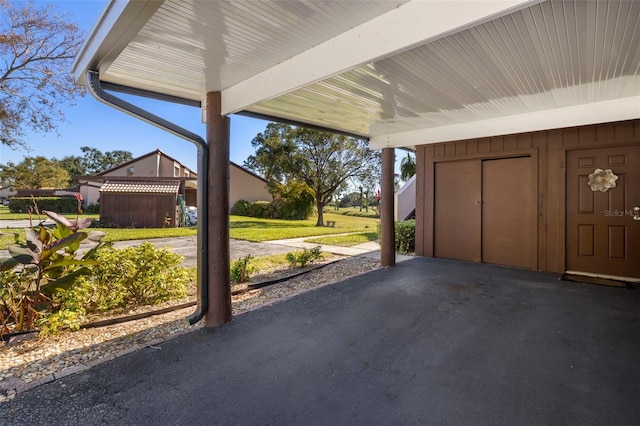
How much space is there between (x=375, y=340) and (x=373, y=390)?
0.78 meters

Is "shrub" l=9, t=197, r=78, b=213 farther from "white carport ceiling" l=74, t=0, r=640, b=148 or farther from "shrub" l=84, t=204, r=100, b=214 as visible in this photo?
"white carport ceiling" l=74, t=0, r=640, b=148

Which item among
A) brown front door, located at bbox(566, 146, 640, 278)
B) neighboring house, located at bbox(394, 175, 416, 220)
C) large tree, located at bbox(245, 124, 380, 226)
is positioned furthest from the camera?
large tree, located at bbox(245, 124, 380, 226)

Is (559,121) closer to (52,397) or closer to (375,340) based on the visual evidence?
(375,340)

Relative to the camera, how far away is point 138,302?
3896 mm

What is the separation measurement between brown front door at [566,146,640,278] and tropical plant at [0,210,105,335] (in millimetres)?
7022

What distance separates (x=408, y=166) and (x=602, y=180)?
1364cm

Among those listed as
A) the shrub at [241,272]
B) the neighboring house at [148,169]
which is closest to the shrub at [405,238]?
the shrub at [241,272]

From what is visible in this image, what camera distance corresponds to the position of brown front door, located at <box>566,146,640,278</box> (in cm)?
483

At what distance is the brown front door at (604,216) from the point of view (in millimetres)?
4832

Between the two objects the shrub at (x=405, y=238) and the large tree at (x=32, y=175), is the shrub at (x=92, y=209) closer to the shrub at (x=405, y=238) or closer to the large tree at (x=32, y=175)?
the large tree at (x=32, y=175)

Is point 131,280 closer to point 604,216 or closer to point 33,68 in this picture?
point 604,216

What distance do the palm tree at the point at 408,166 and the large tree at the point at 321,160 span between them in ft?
5.38

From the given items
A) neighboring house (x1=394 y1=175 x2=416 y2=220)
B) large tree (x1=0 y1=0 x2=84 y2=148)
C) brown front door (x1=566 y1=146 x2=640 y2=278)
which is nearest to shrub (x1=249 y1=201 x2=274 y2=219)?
neighboring house (x1=394 y1=175 x2=416 y2=220)

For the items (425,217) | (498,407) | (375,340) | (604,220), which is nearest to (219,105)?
(375,340)
